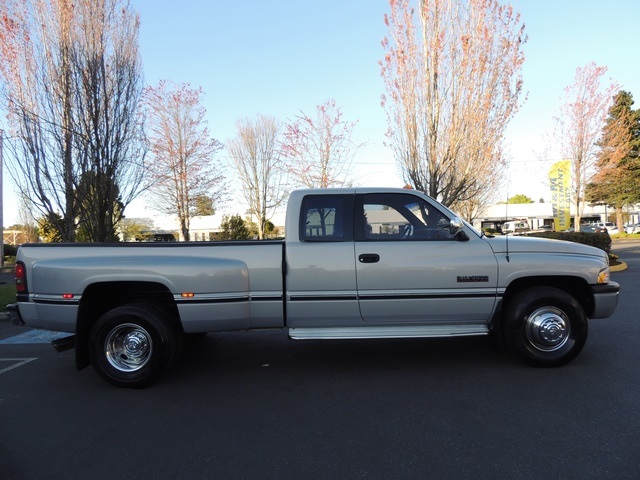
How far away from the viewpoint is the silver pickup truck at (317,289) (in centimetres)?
440

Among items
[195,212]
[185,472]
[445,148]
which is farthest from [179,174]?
[185,472]

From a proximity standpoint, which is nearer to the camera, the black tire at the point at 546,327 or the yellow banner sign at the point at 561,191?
the black tire at the point at 546,327

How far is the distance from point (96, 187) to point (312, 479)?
38.0 feet

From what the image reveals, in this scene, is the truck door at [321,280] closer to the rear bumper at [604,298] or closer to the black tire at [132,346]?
the black tire at [132,346]

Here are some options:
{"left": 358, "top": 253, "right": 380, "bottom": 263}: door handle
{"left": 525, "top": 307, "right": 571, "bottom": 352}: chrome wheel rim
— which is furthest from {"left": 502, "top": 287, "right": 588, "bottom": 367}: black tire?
{"left": 358, "top": 253, "right": 380, "bottom": 263}: door handle

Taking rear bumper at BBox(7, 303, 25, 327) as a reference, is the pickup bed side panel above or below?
above

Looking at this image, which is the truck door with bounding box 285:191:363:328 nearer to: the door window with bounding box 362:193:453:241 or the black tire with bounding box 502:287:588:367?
the door window with bounding box 362:193:453:241

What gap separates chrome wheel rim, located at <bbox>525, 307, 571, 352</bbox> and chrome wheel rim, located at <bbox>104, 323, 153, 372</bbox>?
3.98 m

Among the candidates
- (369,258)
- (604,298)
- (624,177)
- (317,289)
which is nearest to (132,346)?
(317,289)

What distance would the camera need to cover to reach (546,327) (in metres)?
4.59

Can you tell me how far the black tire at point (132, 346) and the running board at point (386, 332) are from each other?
4.29ft

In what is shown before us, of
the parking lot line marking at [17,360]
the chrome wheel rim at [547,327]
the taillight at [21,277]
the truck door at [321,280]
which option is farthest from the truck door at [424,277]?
the parking lot line marking at [17,360]

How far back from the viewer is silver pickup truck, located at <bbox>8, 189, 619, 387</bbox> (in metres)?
4.40

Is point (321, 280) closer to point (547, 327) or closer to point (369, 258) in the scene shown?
point (369, 258)
